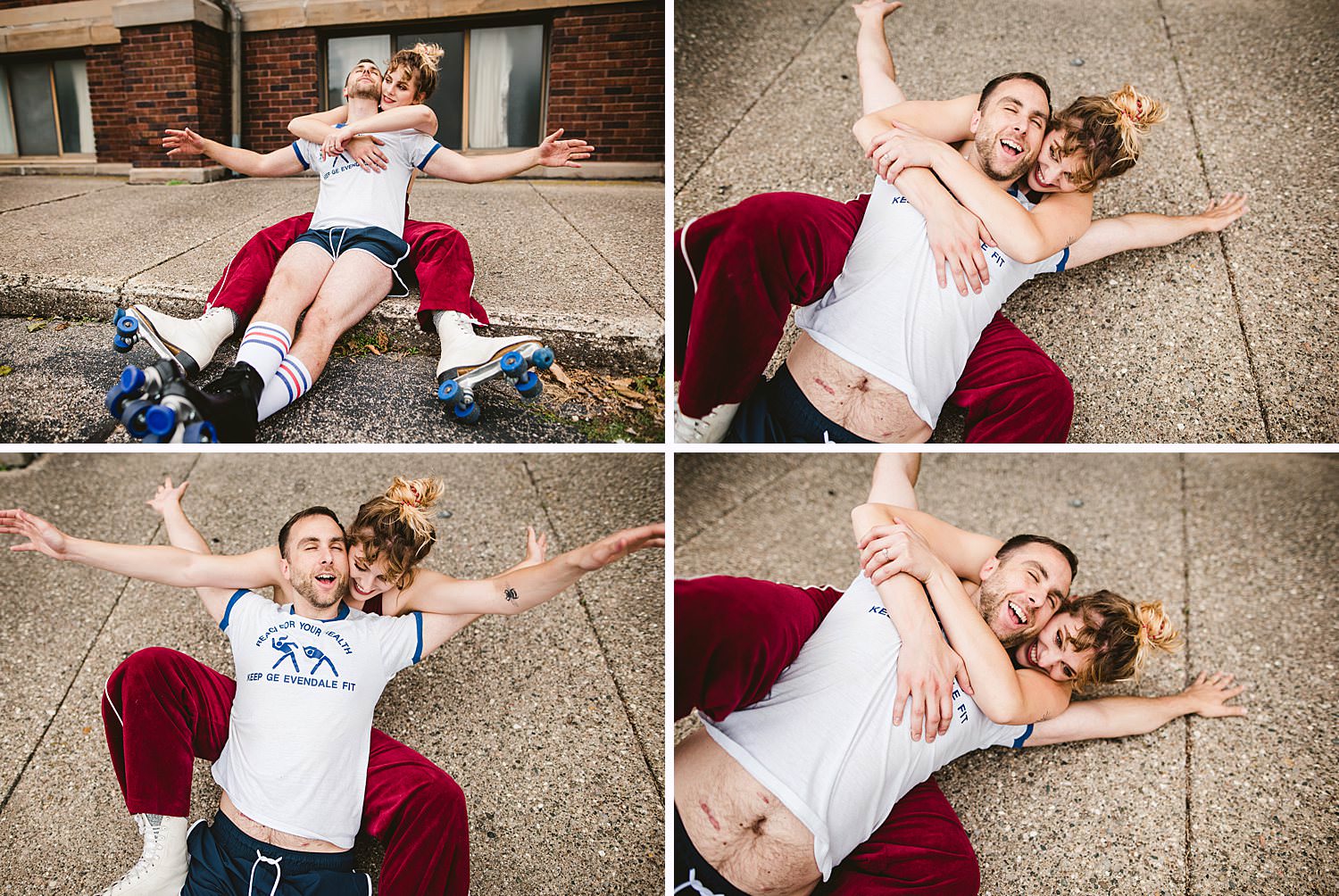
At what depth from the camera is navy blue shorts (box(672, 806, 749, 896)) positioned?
5.94ft

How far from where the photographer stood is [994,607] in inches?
77.4

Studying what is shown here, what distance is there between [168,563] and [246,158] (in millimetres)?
1296

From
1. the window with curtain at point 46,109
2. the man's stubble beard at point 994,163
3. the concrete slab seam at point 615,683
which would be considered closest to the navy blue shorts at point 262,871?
the concrete slab seam at point 615,683

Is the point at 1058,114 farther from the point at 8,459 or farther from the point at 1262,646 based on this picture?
the point at 8,459

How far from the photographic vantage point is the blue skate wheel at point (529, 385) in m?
2.07

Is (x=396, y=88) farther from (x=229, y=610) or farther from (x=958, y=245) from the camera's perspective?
(x=958, y=245)

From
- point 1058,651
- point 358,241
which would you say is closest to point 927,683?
point 1058,651

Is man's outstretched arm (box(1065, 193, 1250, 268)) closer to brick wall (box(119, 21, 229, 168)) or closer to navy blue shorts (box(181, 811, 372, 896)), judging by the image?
navy blue shorts (box(181, 811, 372, 896))

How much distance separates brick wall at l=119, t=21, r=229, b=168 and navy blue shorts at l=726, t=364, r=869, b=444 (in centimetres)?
236

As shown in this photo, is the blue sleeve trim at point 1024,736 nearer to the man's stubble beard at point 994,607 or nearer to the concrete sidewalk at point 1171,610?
the concrete sidewalk at point 1171,610

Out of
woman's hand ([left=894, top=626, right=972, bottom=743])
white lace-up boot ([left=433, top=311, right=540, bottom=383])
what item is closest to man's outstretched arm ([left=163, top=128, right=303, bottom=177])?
white lace-up boot ([left=433, top=311, right=540, bottom=383])

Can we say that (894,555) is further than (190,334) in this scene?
No

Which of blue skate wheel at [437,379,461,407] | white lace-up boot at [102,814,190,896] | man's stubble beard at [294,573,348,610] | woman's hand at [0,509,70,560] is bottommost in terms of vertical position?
white lace-up boot at [102,814,190,896]

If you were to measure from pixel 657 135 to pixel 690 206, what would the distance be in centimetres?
100
